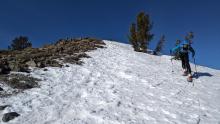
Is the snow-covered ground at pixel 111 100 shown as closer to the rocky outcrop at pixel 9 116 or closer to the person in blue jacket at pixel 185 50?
the rocky outcrop at pixel 9 116

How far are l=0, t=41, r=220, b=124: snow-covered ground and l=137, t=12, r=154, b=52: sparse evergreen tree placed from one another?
17.0 m

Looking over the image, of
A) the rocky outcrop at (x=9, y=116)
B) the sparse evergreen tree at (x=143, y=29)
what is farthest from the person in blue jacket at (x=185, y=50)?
the sparse evergreen tree at (x=143, y=29)

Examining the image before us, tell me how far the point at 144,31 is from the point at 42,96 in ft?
76.7

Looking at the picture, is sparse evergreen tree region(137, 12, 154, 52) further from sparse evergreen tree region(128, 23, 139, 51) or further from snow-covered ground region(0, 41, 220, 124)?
snow-covered ground region(0, 41, 220, 124)

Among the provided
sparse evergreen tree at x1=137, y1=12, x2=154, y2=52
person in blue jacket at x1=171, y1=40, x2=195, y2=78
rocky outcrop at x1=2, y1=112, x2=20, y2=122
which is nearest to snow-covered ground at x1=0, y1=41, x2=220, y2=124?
rocky outcrop at x1=2, y1=112, x2=20, y2=122

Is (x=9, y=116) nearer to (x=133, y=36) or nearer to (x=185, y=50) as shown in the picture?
(x=185, y=50)

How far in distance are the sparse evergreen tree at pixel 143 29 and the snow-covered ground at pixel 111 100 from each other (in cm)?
1700

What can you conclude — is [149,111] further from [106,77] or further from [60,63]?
[60,63]

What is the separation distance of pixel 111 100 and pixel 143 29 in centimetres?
2260

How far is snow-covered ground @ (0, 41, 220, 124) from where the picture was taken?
6832 millimetres

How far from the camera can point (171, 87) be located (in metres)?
11.5

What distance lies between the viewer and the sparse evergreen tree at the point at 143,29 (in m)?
29.8

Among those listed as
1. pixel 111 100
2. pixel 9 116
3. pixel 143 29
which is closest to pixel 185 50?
pixel 111 100

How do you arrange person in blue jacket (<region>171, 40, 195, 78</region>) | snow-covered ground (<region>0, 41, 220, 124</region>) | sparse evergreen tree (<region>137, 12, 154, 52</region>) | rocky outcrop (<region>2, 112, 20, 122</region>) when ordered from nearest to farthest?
rocky outcrop (<region>2, 112, 20, 122</region>)
snow-covered ground (<region>0, 41, 220, 124</region>)
person in blue jacket (<region>171, 40, 195, 78</region>)
sparse evergreen tree (<region>137, 12, 154, 52</region>)
